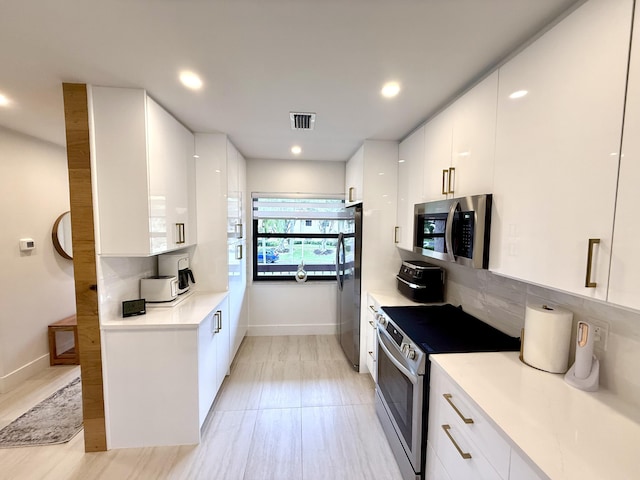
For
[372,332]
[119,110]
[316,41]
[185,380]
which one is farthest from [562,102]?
[185,380]

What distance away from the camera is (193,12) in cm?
113

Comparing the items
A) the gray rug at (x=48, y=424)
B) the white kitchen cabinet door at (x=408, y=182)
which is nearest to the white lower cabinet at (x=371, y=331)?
the white kitchen cabinet door at (x=408, y=182)

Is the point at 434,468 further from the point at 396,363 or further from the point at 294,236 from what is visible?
the point at 294,236

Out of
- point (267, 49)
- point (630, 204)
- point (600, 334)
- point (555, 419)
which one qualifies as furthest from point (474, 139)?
point (555, 419)

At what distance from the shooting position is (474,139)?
159cm

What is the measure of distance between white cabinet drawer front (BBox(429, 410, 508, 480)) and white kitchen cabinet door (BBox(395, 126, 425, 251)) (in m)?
1.35

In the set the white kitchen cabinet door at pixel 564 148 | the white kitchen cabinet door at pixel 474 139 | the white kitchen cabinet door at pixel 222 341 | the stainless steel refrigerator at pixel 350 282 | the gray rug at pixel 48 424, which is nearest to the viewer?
the white kitchen cabinet door at pixel 564 148

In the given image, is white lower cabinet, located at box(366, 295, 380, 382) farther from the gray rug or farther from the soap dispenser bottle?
the gray rug

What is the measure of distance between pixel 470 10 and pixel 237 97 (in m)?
1.43

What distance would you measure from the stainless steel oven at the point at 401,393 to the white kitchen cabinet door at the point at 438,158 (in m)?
1.03

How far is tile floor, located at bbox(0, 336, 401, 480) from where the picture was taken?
1730mm

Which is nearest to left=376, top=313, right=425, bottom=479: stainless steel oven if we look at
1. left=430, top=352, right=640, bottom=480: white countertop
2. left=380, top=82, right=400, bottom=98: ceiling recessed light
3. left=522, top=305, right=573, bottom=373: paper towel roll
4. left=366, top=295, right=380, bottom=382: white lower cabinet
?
left=430, top=352, right=640, bottom=480: white countertop

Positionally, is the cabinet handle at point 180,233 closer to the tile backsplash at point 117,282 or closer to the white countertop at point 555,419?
the tile backsplash at point 117,282

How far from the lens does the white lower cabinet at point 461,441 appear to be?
0.95m
